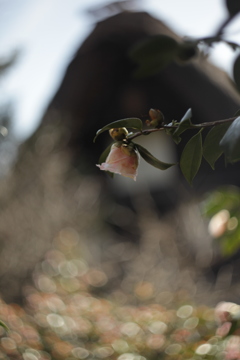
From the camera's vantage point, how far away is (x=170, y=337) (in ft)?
4.45

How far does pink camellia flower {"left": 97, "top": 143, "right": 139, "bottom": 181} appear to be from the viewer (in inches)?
18.4

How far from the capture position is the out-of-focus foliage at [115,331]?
3.56 ft

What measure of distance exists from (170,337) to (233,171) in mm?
2138

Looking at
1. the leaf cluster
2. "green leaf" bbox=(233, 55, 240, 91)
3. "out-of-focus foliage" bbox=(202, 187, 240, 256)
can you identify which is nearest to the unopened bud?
the leaf cluster

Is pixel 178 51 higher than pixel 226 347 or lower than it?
higher

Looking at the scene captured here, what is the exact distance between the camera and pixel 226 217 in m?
1.09

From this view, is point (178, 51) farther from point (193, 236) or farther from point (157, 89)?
point (157, 89)

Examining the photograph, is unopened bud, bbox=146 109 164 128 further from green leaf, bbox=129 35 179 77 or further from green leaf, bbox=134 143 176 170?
green leaf, bbox=129 35 179 77

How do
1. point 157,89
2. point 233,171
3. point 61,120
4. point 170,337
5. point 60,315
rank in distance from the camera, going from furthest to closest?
point 157,89 < point 233,171 < point 61,120 < point 60,315 < point 170,337

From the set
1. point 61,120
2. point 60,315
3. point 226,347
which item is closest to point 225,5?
point 226,347

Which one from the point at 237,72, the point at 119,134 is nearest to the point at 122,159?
the point at 119,134

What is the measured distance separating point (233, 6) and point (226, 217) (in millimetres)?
604

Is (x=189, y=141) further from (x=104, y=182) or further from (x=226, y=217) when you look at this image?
(x=104, y=182)

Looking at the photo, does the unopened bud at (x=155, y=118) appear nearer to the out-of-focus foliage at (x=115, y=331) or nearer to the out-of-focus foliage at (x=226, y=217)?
the out-of-focus foliage at (x=115, y=331)
